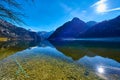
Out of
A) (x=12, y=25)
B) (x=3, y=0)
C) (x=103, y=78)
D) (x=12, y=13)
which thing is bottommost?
(x=103, y=78)

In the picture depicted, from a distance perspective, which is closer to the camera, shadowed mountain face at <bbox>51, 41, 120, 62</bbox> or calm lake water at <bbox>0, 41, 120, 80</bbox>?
calm lake water at <bbox>0, 41, 120, 80</bbox>

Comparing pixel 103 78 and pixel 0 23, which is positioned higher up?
pixel 0 23

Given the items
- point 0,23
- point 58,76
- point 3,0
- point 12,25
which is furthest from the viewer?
point 58,76

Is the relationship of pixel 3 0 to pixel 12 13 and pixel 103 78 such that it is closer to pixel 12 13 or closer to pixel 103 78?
pixel 12 13

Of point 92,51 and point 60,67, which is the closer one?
point 60,67

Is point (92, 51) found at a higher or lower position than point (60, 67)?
lower

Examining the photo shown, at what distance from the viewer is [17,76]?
56.1 feet

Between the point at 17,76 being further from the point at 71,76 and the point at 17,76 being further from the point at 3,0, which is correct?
the point at 3,0

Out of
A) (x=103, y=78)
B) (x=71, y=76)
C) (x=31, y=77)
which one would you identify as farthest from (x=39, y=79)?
(x=103, y=78)

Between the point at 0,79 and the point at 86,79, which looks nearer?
the point at 0,79

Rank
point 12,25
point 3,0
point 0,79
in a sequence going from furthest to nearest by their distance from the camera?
point 0,79 < point 12,25 < point 3,0

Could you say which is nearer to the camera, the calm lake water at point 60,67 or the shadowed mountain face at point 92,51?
the calm lake water at point 60,67

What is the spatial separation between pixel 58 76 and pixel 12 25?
13776 millimetres

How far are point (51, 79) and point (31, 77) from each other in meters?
2.20
